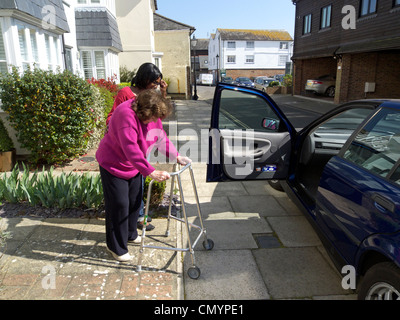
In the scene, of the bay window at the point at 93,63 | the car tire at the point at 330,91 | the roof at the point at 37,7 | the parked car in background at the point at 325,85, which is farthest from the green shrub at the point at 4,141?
the car tire at the point at 330,91

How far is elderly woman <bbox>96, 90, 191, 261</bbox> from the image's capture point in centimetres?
274

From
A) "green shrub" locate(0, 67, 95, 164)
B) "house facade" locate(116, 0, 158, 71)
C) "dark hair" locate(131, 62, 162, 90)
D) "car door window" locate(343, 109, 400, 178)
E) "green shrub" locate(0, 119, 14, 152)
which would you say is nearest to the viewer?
"car door window" locate(343, 109, 400, 178)

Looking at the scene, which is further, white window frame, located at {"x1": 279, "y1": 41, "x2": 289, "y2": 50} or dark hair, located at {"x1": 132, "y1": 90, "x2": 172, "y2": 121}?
white window frame, located at {"x1": 279, "y1": 41, "x2": 289, "y2": 50}

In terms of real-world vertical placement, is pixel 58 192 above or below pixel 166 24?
below

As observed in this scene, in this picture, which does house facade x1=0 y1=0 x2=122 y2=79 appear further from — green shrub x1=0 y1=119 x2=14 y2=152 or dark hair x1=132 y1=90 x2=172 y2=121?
dark hair x1=132 y1=90 x2=172 y2=121

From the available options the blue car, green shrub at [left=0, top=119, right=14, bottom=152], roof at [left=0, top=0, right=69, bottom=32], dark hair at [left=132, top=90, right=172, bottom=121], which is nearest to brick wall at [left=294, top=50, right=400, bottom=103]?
roof at [left=0, top=0, right=69, bottom=32]

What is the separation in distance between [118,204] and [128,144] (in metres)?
0.65

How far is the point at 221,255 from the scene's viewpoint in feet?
11.0

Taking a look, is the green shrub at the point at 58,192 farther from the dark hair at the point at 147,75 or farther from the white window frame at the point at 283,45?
the white window frame at the point at 283,45

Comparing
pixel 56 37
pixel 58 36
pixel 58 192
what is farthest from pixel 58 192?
pixel 58 36

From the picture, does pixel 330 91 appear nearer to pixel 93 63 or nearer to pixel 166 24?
pixel 166 24

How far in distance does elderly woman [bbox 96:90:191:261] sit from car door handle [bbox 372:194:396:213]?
5.19ft

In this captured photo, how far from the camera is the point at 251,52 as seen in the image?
58.2m
